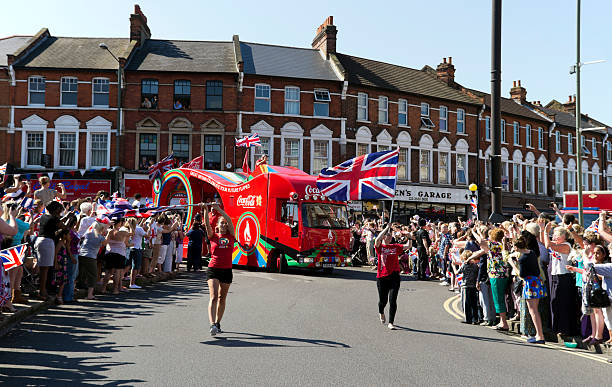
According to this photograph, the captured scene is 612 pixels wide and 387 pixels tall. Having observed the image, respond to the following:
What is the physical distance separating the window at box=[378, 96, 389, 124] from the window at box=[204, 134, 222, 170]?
10542mm

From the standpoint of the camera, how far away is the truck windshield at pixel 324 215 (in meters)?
18.3

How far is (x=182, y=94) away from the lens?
32.6 m

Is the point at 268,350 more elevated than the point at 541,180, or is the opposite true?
the point at 541,180

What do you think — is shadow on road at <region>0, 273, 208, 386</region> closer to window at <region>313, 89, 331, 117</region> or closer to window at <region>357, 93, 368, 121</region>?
window at <region>313, 89, 331, 117</region>

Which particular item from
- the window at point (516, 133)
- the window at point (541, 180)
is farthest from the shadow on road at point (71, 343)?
the window at point (541, 180)

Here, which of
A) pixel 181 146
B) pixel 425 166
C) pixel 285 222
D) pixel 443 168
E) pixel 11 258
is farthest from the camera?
pixel 443 168

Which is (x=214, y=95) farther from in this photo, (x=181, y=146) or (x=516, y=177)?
(x=516, y=177)

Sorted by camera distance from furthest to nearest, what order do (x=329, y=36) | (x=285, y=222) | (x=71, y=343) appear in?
(x=329, y=36) < (x=285, y=222) < (x=71, y=343)

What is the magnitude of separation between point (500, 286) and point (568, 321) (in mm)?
1330

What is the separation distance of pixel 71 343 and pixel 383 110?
1211 inches

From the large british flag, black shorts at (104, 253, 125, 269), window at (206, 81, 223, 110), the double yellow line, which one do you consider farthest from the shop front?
black shorts at (104, 253, 125, 269)

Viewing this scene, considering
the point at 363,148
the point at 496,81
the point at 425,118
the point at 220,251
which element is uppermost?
the point at 425,118

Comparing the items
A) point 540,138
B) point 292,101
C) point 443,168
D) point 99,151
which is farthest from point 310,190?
point 540,138

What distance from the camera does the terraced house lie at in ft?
105
